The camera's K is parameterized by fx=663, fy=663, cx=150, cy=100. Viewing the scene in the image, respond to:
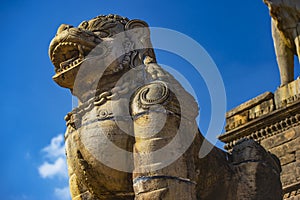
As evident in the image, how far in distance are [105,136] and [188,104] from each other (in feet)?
2.02

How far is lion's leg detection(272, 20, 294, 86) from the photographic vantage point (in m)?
10.4

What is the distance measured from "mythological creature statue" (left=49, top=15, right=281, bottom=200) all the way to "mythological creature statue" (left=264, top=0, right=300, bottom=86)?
5370 millimetres

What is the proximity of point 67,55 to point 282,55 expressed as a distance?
629cm

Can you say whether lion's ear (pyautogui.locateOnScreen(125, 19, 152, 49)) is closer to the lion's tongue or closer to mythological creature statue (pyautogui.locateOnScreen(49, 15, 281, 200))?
mythological creature statue (pyautogui.locateOnScreen(49, 15, 281, 200))

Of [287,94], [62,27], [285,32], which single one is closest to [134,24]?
[62,27]

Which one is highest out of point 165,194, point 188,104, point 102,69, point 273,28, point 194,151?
point 273,28

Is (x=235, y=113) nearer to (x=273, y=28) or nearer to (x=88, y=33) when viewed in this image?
(x=273, y=28)

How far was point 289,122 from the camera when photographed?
943 cm

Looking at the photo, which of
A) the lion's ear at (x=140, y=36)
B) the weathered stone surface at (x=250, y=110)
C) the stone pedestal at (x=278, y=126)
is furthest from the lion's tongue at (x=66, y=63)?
the weathered stone surface at (x=250, y=110)

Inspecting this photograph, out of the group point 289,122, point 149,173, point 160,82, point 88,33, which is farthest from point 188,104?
point 289,122

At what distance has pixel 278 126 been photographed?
9555 millimetres

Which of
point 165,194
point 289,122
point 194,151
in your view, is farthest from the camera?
point 289,122

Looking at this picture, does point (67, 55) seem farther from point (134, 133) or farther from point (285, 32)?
point (285, 32)

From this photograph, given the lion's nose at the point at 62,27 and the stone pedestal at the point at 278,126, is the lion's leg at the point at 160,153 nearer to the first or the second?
the lion's nose at the point at 62,27
